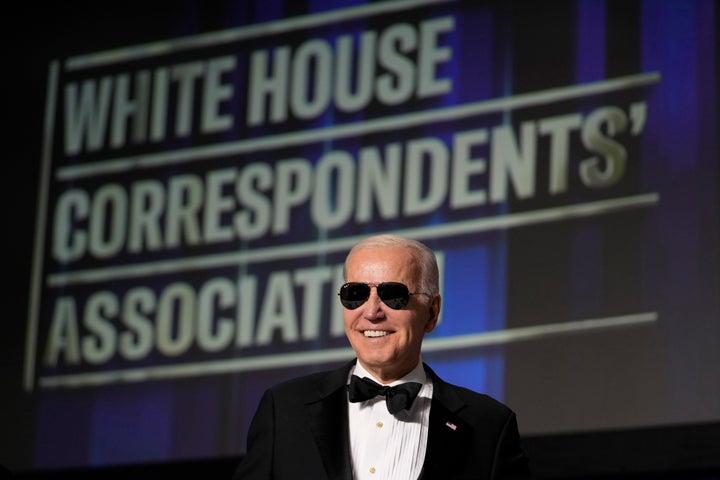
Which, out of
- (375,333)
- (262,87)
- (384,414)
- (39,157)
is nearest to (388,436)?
(384,414)

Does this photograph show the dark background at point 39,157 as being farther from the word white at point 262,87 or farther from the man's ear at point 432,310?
the man's ear at point 432,310

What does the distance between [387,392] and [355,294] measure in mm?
220

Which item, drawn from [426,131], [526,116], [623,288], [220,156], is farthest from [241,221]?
[623,288]

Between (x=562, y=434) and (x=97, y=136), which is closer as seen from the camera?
(x=562, y=434)

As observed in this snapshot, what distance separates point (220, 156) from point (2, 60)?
1.25 metres

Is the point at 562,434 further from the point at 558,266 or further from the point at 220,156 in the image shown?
the point at 220,156

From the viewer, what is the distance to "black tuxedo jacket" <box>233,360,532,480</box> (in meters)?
3.07

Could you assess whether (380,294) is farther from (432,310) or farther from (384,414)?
(384,414)

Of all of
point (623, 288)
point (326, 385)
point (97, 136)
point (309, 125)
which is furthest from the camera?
point (97, 136)

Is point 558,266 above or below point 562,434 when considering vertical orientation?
above

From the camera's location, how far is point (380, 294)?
10.2 feet

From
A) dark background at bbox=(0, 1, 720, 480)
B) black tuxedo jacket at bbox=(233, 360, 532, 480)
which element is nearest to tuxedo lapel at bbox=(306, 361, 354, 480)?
black tuxedo jacket at bbox=(233, 360, 532, 480)

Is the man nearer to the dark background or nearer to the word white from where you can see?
the dark background

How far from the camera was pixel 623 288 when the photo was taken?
200 inches
